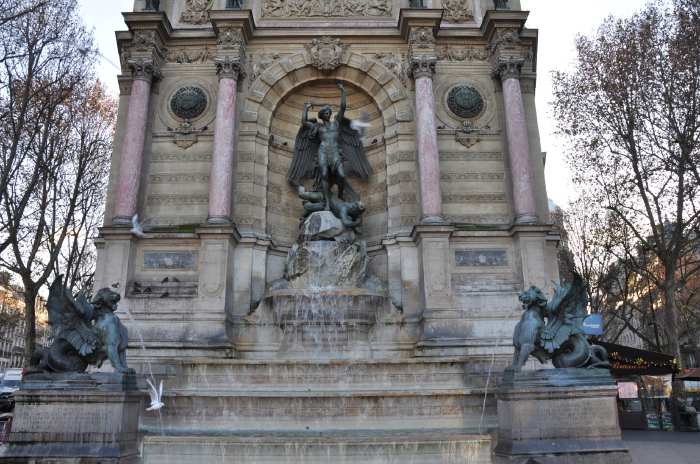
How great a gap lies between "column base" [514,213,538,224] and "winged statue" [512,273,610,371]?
290 inches

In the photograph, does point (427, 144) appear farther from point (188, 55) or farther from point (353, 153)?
point (188, 55)

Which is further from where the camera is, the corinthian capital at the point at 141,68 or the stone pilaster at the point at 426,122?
the corinthian capital at the point at 141,68

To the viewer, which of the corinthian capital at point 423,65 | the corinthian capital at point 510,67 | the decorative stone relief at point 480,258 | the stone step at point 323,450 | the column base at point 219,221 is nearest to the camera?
the stone step at point 323,450

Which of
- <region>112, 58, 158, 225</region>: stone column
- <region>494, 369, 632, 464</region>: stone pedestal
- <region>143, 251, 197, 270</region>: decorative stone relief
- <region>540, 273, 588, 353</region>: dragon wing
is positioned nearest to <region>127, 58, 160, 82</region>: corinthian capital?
<region>112, 58, 158, 225</region>: stone column

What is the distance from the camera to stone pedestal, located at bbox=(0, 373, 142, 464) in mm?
7789

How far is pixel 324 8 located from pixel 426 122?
6.55m

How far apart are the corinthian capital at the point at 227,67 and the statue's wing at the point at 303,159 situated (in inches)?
119

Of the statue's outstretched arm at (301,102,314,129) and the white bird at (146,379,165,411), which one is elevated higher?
the statue's outstretched arm at (301,102,314,129)

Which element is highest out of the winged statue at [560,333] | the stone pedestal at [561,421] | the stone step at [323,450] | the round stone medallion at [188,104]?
the round stone medallion at [188,104]

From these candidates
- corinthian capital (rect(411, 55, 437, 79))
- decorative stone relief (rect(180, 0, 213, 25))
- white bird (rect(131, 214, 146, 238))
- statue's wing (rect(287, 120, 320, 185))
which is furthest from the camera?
decorative stone relief (rect(180, 0, 213, 25))

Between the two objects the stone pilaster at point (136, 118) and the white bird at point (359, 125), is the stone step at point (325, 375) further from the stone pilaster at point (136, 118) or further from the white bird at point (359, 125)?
the white bird at point (359, 125)

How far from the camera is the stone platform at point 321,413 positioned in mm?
8586

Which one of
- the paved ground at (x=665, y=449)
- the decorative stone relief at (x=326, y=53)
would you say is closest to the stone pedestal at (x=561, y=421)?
the paved ground at (x=665, y=449)

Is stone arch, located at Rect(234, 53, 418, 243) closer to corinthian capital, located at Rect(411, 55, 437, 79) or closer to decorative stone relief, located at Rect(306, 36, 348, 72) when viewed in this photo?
decorative stone relief, located at Rect(306, 36, 348, 72)
